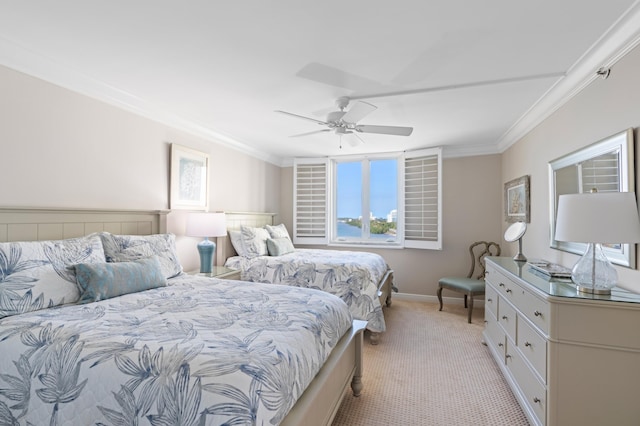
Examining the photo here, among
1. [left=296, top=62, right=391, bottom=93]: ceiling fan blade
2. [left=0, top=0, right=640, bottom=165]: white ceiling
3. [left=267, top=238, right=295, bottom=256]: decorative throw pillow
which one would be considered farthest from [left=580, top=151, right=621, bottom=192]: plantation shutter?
[left=267, top=238, right=295, bottom=256]: decorative throw pillow

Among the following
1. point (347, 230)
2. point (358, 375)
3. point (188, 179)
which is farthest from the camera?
point (347, 230)

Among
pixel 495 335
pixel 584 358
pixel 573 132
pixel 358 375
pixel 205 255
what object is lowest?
pixel 358 375

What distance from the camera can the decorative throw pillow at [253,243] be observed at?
4.12m

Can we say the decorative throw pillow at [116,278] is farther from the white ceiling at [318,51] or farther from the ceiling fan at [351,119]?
the ceiling fan at [351,119]

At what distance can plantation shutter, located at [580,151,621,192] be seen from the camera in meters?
1.96

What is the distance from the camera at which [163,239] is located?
2.82m

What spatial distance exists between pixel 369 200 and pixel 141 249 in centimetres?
380

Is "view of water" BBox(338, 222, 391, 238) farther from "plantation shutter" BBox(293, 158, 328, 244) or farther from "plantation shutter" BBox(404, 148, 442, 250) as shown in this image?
"plantation shutter" BBox(404, 148, 442, 250)

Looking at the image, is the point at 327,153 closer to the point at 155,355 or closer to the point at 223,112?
the point at 223,112

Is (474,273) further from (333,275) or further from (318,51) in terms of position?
(318,51)

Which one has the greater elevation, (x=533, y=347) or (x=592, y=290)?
(x=592, y=290)

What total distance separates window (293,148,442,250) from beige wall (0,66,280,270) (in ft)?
7.44

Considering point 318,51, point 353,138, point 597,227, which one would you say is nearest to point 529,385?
point 597,227

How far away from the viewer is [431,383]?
8.36 ft
